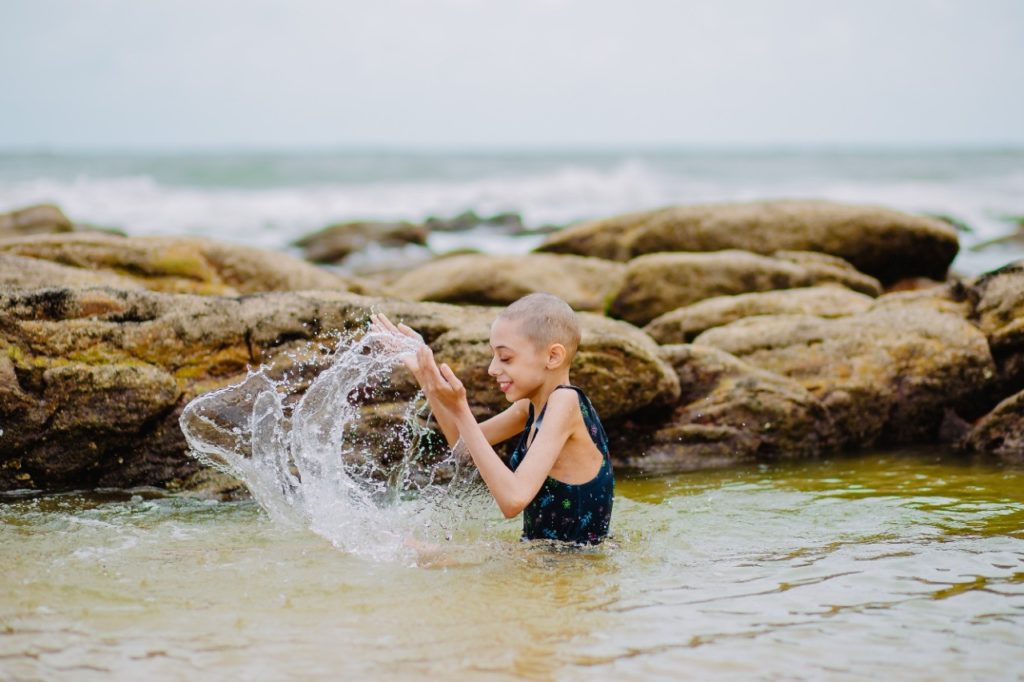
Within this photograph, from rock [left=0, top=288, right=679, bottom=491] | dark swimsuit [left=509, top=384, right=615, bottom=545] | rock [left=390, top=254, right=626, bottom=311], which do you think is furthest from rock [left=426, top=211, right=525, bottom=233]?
dark swimsuit [left=509, top=384, right=615, bottom=545]

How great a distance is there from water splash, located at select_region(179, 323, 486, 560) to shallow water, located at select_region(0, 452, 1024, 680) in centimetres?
19

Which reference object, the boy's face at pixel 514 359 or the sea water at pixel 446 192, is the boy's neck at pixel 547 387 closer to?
the boy's face at pixel 514 359

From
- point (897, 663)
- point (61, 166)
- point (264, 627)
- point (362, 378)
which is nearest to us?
point (897, 663)

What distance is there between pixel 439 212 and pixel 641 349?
94.7 ft

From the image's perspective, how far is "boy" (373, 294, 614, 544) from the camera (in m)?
4.33

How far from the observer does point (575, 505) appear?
4848 mm

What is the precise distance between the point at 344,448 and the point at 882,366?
3867mm

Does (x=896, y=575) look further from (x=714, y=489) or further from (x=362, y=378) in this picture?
(x=362, y=378)

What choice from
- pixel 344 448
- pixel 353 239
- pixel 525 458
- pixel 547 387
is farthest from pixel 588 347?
pixel 353 239

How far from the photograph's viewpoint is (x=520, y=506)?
4.34 metres

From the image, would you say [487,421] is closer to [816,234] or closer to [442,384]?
[442,384]

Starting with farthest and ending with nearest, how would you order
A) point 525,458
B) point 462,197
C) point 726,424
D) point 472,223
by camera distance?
point 462,197 < point 472,223 < point 726,424 < point 525,458

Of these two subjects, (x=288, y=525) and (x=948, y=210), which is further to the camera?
(x=948, y=210)

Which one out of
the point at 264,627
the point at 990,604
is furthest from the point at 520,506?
the point at 990,604
